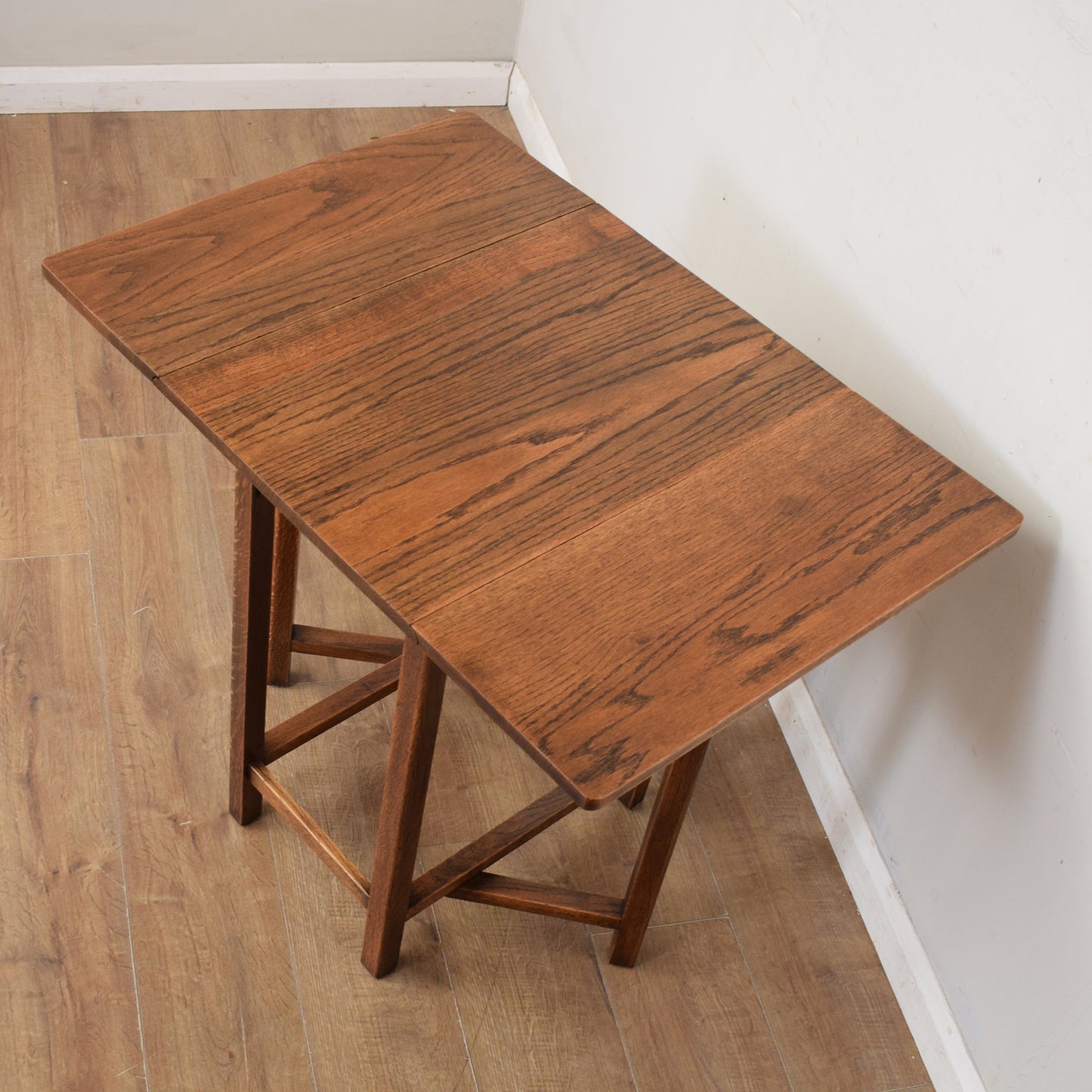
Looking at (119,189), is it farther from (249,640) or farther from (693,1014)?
(693,1014)

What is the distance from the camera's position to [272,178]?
4.96 ft

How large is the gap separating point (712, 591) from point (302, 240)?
0.64 m

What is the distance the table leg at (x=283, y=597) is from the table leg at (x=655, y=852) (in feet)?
1.85

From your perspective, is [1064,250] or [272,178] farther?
[272,178]

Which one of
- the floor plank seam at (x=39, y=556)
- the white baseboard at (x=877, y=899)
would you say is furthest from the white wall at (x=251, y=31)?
the white baseboard at (x=877, y=899)

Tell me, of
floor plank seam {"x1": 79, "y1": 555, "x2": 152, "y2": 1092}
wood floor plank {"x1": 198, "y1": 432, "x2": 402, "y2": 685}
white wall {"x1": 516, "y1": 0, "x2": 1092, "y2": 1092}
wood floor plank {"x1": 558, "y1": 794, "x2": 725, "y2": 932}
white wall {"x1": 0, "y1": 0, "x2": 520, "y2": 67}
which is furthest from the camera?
white wall {"x1": 0, "y1": 0, "x2": 520, "y2": 67}

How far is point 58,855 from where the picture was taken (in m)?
1.67

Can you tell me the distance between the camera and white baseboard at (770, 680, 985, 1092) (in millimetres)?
1623

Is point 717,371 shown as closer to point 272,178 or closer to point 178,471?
point 272,178

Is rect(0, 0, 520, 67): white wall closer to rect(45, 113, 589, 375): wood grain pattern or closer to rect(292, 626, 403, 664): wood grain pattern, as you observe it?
rect(45, 113, 589, 375): wood grain pattern

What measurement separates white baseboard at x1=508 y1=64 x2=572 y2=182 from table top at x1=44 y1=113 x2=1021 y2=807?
4.32 feet

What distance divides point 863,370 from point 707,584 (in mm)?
634

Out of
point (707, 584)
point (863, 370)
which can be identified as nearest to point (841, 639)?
point (707, 584)

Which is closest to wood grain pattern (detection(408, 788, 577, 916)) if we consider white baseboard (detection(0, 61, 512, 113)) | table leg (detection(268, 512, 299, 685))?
table leg (detection(268, 512, 299, 685))
